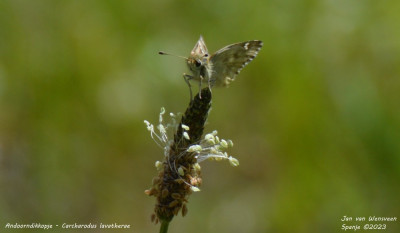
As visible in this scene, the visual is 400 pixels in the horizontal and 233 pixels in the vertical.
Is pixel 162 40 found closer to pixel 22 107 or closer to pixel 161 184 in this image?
pixel 22 107

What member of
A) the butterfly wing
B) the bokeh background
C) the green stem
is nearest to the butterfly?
the butterfly wing

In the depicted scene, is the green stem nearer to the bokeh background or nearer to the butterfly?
the butterfly

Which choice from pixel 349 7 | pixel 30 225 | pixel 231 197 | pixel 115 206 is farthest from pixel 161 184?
pixel 349 7

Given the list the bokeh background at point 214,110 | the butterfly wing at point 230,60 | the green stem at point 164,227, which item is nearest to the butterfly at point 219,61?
the butterfly wing at point 230,60

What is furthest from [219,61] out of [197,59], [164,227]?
[164,227]

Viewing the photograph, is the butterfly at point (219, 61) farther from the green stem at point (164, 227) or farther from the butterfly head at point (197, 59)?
the green stem at point (164, 227)

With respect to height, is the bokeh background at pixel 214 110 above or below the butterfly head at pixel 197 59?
above
